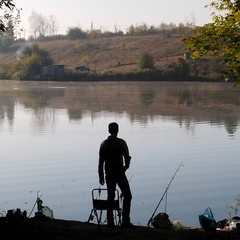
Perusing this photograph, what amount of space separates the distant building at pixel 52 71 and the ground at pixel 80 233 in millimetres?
109280

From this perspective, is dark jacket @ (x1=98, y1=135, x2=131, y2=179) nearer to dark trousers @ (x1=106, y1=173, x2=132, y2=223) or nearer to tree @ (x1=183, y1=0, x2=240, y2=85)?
dark trousers @ (x1=106, y1=173, x2=132, y2=223)

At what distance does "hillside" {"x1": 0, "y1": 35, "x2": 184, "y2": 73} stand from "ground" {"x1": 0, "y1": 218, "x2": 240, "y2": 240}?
10329cm

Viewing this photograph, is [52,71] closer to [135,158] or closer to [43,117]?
[43,117]

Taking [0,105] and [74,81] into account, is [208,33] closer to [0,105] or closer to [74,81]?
[0,105]

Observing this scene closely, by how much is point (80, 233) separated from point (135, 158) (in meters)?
13.5

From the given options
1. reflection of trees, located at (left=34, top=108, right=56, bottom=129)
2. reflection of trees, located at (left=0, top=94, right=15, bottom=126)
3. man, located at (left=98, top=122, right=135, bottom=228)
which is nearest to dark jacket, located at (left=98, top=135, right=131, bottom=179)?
man, located at (left=98, top=122, right=135, bottom=228)

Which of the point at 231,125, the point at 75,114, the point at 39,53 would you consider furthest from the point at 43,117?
the point at 39,53

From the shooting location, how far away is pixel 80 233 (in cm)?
1023

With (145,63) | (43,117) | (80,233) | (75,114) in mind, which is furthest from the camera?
(145,63)

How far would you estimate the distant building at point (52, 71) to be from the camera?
4747 inches

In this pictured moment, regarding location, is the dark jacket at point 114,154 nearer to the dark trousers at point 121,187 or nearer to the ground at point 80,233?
the dark trousers at point 121,187

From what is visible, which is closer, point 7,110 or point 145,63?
point 7,110

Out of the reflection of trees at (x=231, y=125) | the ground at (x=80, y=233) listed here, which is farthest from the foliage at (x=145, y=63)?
the ground at (x=80, y=233)

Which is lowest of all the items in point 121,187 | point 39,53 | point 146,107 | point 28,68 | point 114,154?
point 146,107
